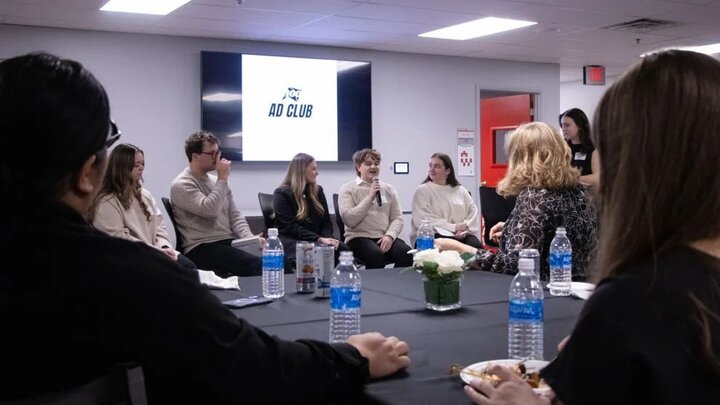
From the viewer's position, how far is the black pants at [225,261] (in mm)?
4730

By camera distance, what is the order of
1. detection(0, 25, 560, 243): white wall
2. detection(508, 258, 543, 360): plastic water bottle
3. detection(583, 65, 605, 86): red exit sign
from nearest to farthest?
detection(508, 258, 543, 360): plastic water bottle
detection(0, 25, 560, 243): white wall
detection(583, 65, 605, 86): red exit sign

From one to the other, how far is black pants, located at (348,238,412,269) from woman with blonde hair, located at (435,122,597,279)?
2741 millimetres

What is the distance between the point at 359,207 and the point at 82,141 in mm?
4607

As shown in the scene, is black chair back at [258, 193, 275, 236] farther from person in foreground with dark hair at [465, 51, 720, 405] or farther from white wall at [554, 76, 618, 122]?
white wall at [554, 76, 618, 122]

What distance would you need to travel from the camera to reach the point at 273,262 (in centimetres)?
253

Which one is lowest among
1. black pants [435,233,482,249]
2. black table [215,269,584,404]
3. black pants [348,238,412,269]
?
black pants [348,238,412,269]

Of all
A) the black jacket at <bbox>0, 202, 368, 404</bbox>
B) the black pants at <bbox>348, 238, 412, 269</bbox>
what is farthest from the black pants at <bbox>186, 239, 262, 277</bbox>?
the black jacket at <bbox>0, 202, 368, 404</bbox>

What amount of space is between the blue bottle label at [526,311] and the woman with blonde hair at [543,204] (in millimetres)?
1017

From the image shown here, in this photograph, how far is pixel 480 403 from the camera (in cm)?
128

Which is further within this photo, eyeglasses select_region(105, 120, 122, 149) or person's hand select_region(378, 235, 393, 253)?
person's hand select_region(378, 235, 393, 253)

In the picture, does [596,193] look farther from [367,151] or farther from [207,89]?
[207,89]

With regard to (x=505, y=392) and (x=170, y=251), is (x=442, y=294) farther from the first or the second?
(x=170, y=251)

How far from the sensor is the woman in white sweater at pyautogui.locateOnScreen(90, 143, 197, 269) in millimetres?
3879

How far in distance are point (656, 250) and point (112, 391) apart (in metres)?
0.86
